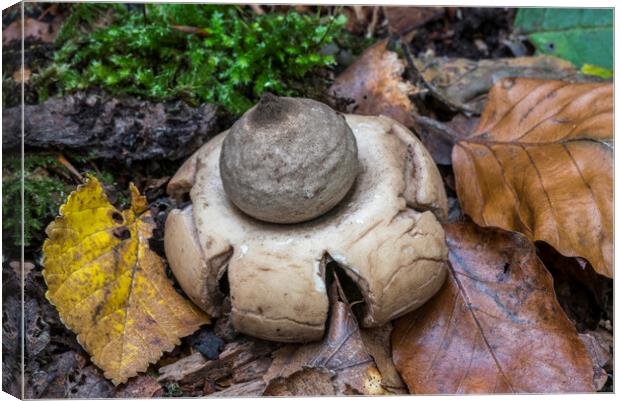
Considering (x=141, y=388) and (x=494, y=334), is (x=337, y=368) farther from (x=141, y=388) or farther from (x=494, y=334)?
(x=141, y=388)

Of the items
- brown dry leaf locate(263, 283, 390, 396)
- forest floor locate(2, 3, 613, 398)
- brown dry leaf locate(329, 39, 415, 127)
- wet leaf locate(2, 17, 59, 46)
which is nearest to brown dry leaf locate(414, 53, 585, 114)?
forest floor locate(2, 3, 613, 398)

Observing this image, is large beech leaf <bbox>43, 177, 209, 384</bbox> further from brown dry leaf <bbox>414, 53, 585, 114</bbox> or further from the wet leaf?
brown dry leaf <bbox>414, 53, 585, 114</bbox>

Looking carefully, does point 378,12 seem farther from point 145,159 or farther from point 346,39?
point 145,159

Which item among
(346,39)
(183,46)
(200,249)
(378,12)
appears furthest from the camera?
(378,12)

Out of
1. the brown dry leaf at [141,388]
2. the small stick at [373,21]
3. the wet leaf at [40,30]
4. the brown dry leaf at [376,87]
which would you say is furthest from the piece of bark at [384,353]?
the wet leaf at [40,30]

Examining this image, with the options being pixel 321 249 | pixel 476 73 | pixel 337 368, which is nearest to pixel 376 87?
pixel 476 73

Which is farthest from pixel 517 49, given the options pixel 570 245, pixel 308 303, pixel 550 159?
pixel 308 303
